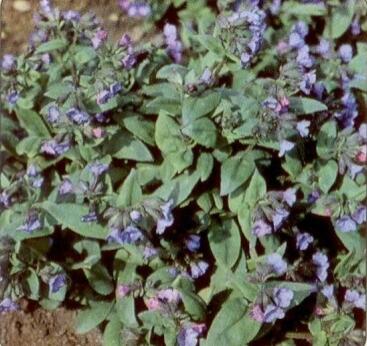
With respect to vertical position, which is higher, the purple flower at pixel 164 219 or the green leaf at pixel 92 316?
the purple flower at pixel 164 219

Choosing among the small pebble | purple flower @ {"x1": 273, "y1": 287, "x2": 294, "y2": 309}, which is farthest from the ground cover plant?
the small pebble

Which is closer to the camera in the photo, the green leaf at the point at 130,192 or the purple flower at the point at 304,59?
the green leaf at the point at 130,192

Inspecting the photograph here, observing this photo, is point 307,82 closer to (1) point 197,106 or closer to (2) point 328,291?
(1) point 197,106

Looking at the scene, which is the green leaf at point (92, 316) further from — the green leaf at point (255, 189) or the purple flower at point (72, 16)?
the purple flower at point (72, 16)

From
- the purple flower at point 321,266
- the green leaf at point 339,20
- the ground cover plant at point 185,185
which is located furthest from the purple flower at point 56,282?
the green leaf at point 339,20

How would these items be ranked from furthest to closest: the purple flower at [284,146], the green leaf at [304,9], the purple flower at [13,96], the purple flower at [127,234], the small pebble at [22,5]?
1. the green leaf at [304,9]
2. the small pebble at [22,5]
3. the purple flower at [13,96]
4. the purple flower at [284,146]
5. the purple flower at [127,234]

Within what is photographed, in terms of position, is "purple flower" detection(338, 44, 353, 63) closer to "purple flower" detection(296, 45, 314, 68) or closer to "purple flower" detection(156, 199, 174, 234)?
"purple flower" detection(296, 45, 314, 68)
